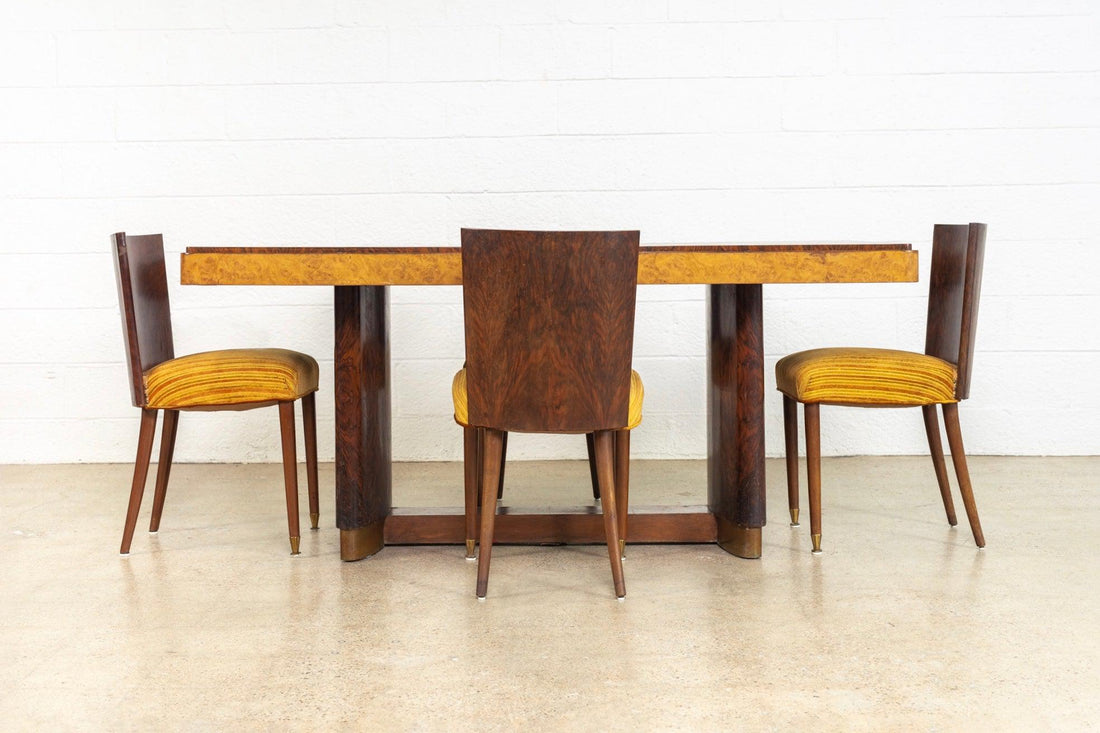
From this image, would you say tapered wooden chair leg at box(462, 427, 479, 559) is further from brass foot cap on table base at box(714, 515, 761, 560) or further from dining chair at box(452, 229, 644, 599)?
brass foot cap on table base at box(714, 515, 761, 560)

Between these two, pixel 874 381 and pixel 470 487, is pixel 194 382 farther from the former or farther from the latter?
pixel 874 381

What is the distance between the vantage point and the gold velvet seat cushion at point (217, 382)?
9.05ft

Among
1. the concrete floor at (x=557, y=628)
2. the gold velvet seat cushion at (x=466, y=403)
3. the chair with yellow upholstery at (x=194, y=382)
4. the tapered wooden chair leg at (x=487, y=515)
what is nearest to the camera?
the concrete floor at (x=557, y=628)

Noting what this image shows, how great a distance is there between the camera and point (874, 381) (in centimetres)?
276

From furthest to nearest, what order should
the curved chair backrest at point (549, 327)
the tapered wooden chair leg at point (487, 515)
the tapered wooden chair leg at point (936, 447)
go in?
1. the tapered wooden chair leg at point (936, 447)
2. the tapered wooden chair leg at point (487, 515)
3. the curved chair backrest at point (549, 327)

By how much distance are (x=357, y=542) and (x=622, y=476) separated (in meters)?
0.70

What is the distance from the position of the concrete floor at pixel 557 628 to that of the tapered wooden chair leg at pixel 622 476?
4.5 inches

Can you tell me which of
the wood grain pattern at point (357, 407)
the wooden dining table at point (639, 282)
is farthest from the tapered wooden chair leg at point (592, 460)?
the wood grain pattern at point (357, 407)

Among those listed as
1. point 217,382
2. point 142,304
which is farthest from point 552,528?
point 142,304

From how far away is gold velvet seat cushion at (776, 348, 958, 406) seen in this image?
9.05 feet

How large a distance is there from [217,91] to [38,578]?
2.04m

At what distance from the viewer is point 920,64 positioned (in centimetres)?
394

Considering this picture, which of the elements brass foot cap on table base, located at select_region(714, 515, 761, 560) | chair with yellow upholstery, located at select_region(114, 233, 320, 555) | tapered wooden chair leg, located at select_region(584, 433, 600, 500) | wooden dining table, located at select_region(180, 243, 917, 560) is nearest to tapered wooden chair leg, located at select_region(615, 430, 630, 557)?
wooden dining table, located at select_region(180, 243, 917, 560)

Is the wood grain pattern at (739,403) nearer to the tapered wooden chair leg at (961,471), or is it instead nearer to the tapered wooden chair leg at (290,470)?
the tapered wooden chair leg at (961,471)
